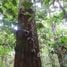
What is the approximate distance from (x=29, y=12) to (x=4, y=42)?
1.98 meters

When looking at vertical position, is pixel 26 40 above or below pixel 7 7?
below

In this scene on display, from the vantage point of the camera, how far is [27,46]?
3.09 m

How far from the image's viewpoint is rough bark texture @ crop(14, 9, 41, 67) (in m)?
3.00

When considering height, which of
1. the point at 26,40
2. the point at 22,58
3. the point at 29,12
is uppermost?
the point at 29,12

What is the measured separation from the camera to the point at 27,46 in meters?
3.09

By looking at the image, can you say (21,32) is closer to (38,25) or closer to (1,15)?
(38,25)

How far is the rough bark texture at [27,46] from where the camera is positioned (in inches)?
118

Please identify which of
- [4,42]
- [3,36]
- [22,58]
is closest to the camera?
[22,58]

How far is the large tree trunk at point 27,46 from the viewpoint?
3.00 meters

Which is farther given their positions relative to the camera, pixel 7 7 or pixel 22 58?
pixel 7 7

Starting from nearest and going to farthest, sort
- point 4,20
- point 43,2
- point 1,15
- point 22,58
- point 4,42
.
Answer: point 43,2 < point 22,58 < point 4,20 < point 1,15 < point 4,42

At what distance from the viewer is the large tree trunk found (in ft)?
9.86

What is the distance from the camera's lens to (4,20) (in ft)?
12.9

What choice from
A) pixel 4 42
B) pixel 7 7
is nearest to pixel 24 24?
pixel 7 7
